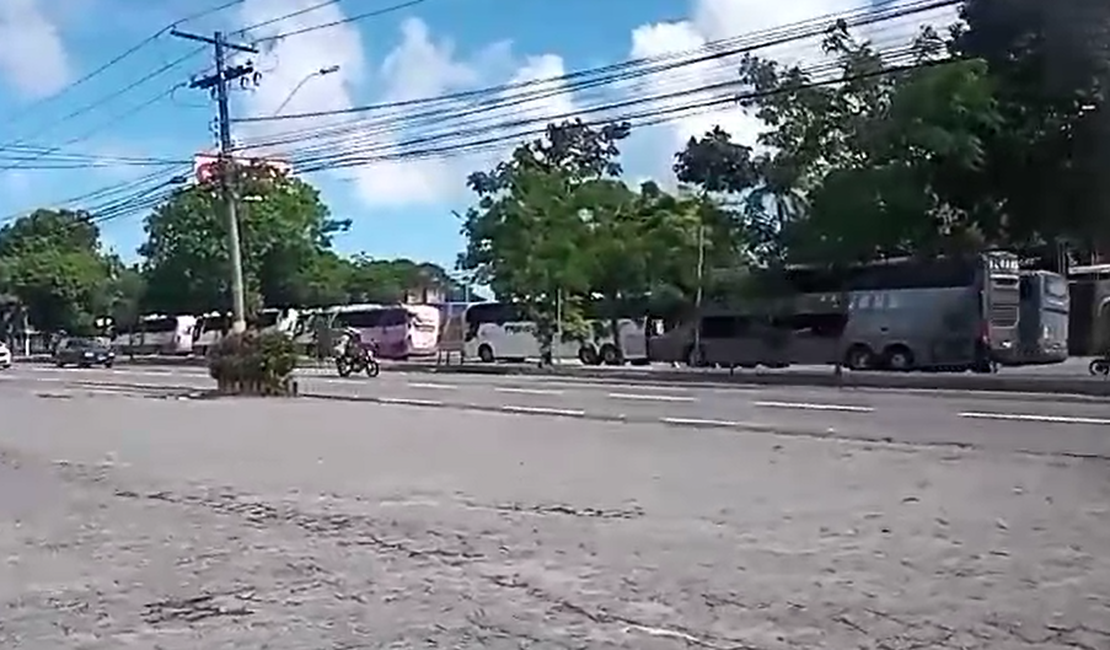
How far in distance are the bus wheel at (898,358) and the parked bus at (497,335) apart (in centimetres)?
1325

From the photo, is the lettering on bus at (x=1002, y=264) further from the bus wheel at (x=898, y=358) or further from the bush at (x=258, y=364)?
the bush at (x=258, y=364)

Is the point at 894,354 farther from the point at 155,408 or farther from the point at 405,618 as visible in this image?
the point at 405,618

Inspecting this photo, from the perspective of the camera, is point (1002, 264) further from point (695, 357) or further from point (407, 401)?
point (407, 401)

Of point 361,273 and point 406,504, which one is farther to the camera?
point 361,273

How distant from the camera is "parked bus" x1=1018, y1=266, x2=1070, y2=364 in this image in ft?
120

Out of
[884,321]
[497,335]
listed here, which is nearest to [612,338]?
[497,335]

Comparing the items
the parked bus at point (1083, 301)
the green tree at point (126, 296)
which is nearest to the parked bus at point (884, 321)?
the parked bus at point (1083, 301)

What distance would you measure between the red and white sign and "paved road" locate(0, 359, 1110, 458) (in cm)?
535

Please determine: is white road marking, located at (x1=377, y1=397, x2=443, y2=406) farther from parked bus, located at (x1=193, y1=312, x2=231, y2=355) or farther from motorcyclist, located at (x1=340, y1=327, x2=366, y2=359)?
parked bus, located at (x1=193, y1=312, x2=231, y2=355)

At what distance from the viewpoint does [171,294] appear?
71.1 metres

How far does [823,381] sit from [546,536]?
72.7ft

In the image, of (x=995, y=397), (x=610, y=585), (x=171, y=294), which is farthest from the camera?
(x=171, y=294)

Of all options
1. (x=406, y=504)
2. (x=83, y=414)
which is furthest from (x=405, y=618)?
(x=83, y=414)

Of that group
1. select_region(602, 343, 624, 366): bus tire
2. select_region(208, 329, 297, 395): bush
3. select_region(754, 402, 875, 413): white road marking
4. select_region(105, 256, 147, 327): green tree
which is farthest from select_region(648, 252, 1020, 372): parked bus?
select_region(105, 256, 147, 327): green tree
